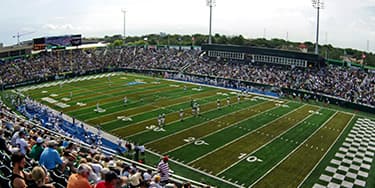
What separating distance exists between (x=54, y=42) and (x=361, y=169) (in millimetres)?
60700

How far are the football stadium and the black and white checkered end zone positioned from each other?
0.28 feet

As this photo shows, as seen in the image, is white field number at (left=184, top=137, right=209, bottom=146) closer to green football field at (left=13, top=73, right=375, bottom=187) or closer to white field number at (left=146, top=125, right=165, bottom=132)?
green football field at (left=13, top=73, right=375, bottom=187)

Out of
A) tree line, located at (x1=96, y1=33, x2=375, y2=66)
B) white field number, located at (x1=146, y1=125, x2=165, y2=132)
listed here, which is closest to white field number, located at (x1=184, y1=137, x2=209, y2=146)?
white field number, located at (x1=146, y1=125, x2=165, y2=132)

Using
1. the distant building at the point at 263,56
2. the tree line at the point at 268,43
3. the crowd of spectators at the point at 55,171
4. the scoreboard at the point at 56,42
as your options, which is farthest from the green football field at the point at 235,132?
the tree line at the point at 268,43

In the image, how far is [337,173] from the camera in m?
22.4

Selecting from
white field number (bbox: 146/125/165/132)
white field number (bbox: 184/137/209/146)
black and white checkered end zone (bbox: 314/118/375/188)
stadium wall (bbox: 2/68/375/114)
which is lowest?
black and white checkered end zone (bbox: 314/118/375/188)

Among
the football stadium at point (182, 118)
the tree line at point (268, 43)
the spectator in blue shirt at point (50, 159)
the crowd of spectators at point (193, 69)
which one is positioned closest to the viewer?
the spectator in blue shirt at point (50, 159)

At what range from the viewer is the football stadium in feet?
35.9

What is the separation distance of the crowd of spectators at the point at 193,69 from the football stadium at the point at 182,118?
0.20 meters

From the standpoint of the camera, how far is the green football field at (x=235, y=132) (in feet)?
72.4

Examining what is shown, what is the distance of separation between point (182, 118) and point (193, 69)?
28.4 metres

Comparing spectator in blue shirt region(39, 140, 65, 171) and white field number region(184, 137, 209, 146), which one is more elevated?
spectator in blue shirt region(39, 140, 65, 171)

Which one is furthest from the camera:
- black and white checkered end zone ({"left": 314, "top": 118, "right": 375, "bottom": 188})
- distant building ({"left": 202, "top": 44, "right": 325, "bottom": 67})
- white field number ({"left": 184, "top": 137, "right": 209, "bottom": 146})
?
distant building ({"left": 202, "top": 44, "right": 325, "bottom": 67})

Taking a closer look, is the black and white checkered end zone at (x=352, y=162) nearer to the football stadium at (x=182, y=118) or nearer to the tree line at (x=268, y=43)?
the football stadium at (x=182, y=118)
